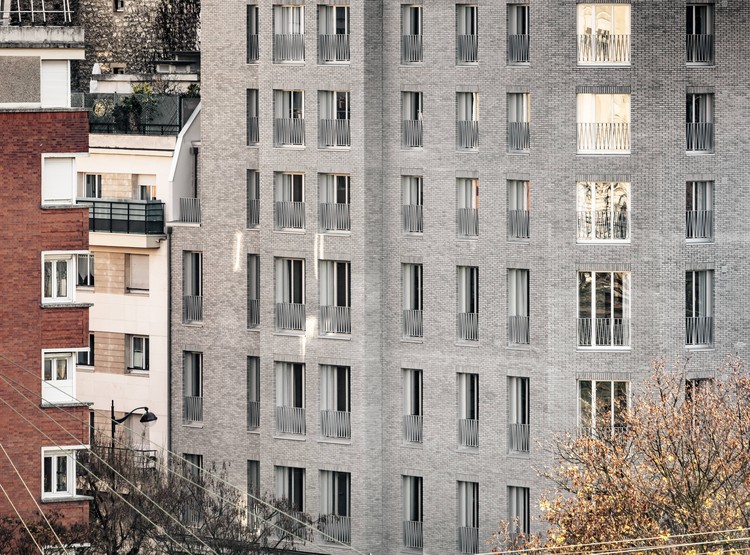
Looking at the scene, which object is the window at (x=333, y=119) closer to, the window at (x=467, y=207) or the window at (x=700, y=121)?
the window at (x=467, y=207)

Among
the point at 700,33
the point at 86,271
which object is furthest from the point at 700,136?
the point at 86,271

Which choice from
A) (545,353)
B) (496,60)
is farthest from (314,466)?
(496,60)

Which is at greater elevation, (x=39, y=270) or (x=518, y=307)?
(x=39, y=270)

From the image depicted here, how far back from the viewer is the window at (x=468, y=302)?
91.4 metres

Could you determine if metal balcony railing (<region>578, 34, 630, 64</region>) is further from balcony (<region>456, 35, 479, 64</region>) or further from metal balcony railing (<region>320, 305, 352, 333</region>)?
metal balcony railing (<region>320, 305, 352, 333</region>)

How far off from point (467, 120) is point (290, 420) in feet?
39.1

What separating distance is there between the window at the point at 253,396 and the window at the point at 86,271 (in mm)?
7281

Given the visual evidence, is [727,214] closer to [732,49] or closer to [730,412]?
[732,49]

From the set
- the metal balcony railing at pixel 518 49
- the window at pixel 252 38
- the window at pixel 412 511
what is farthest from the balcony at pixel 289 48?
Answer: the window at pixel 412 511

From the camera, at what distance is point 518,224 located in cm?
9069

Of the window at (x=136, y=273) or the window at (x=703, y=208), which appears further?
the window at (x=136, y=273)

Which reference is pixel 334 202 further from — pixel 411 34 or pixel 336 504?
pixel 336 504

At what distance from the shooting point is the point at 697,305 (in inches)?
3533

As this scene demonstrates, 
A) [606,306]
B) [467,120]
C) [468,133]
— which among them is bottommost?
[606,306]
